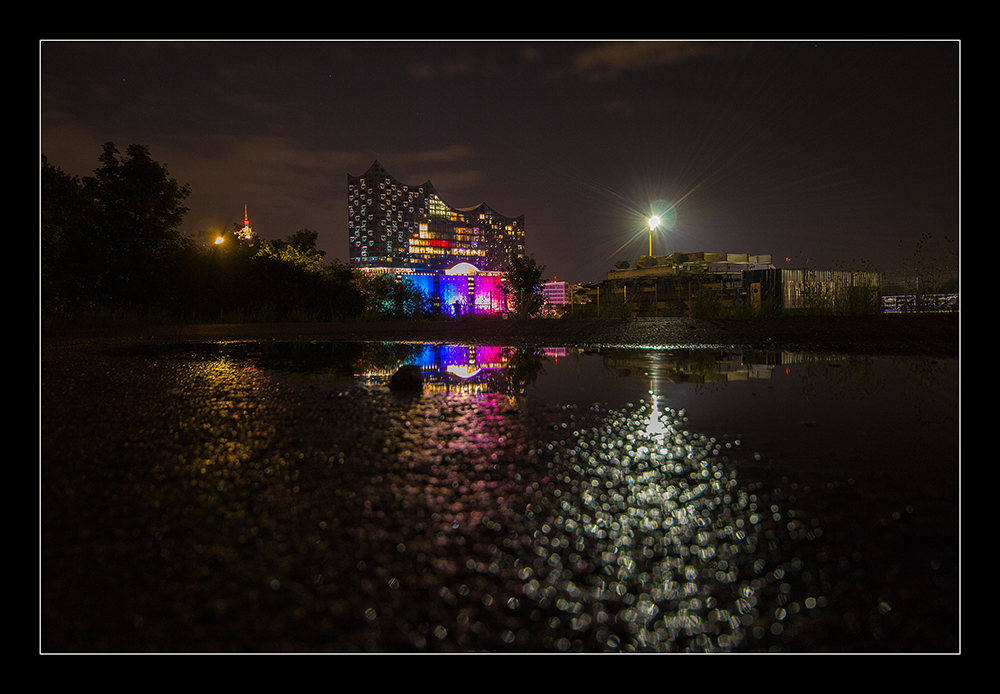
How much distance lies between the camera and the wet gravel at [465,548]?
978 millimetres

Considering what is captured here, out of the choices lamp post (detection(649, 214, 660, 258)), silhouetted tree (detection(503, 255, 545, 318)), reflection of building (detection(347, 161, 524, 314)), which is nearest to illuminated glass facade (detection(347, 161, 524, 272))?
reflection of building (detection(347, 161, 524, 314))

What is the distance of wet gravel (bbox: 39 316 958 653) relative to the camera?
3.21ft

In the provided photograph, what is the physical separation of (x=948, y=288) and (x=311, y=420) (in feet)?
32.2

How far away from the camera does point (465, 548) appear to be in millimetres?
1225

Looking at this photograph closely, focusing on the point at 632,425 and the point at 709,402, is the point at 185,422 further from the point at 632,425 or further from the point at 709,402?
the point at 709,402

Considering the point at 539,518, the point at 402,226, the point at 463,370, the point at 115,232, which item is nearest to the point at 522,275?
the point at 115,232

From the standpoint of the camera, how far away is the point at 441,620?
98 cm

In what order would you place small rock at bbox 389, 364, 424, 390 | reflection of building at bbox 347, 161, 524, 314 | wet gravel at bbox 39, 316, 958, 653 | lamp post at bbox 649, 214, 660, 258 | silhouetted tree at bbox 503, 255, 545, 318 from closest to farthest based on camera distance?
1. wet gravel at bbox 39, 316, 958, 653
2. small rock at bbox 389, 364, 424, 390
3. silhouetted tree at bbox 503, 255, 545, 318
4. lamp post at bbox 649, 214, 660, 258
5. reflection of building at bbox 347, 161, 524, 314

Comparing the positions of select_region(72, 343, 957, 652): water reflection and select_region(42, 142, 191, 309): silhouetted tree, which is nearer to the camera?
select_region(72, 343, 957, 652): water reflection

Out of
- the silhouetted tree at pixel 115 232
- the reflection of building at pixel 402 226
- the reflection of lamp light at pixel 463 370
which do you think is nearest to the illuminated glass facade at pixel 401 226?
the reflection of building at pixel 402 226

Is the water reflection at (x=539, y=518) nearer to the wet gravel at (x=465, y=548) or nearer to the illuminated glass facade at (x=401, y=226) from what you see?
the wet gravel at (x=465, y=548)

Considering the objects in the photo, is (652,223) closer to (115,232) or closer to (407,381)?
(115,232)

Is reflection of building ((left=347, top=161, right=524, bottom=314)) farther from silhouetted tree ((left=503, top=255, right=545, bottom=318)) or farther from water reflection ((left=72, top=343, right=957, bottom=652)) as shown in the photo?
water reflection ((left=72, top=343, right=957, bottom=652))
